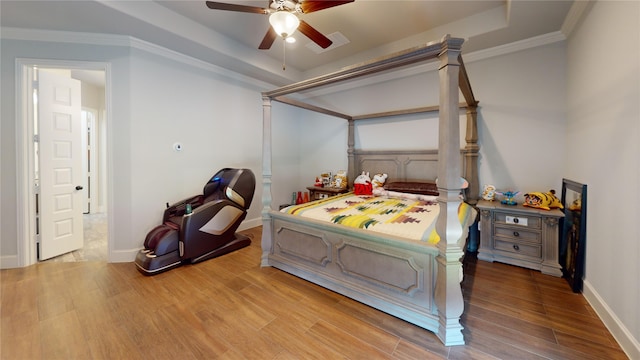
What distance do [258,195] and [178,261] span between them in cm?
194

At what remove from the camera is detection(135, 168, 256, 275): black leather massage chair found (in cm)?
265

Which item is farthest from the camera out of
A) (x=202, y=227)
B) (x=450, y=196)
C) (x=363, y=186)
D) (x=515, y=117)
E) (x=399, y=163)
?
(x=399, y=163)

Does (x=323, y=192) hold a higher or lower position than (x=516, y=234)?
higher

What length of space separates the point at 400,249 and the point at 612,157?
5.58 feet

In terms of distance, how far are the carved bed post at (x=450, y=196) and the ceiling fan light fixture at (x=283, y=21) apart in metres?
1.24

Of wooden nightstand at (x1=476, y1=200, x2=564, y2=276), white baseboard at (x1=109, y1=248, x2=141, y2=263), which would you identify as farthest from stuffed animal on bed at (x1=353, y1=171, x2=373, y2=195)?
white baseboard at (x1=109, y1=248, x2=141, y2=263)

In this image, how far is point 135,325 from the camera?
176cm

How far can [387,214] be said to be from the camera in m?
2.45

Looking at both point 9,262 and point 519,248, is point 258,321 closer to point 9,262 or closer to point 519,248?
point 519,248

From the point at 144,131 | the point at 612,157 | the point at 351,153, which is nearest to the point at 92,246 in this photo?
the point at 144,131

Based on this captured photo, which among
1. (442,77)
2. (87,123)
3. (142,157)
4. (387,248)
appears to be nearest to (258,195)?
(142,157)

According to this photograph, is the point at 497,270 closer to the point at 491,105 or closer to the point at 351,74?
the point at 491,105

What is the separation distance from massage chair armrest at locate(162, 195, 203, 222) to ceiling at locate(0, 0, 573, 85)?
2057 millimetres

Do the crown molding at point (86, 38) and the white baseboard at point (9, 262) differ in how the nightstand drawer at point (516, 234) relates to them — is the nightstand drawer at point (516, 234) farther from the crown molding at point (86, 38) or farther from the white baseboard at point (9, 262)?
the white baseboard at point (9, 262)
